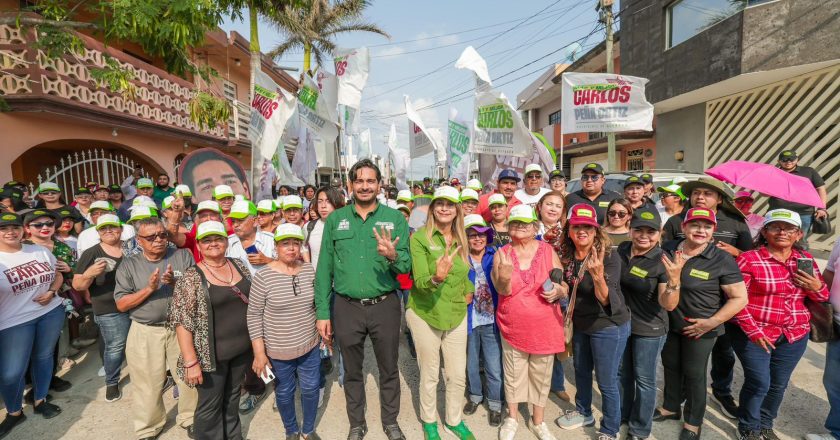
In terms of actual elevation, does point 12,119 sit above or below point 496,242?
above

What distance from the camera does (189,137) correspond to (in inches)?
453

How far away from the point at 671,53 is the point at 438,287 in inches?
493

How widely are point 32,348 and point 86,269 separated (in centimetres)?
90

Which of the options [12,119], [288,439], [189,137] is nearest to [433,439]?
[288,439]

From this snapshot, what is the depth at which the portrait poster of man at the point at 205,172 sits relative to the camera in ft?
20.8

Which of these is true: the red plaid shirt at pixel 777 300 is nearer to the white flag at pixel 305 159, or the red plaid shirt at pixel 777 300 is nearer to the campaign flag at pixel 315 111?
the campaign flag at pixel 315 111

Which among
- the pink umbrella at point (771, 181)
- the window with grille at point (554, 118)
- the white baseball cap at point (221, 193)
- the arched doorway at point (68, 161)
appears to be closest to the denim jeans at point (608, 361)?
the pink umbrella at point (771, 181)

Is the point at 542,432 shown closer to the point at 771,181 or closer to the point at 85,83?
the point at 771,181

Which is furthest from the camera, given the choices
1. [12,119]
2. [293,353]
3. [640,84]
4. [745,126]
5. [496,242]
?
[745,126]

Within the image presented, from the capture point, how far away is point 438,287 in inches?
121

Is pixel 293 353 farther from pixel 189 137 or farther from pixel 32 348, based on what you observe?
pixel 189 137

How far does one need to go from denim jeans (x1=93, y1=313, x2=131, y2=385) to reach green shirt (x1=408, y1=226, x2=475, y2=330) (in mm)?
3093

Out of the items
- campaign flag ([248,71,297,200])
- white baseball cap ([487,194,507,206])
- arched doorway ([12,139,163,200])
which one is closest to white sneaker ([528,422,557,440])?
white baseball cap ([487,194,507,206])

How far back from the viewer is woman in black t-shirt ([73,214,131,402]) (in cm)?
363
